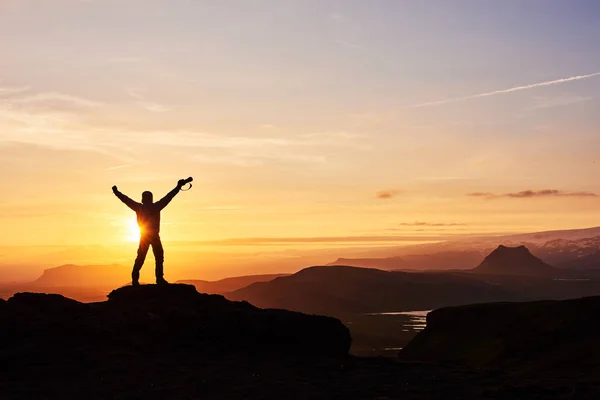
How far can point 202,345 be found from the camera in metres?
20.2

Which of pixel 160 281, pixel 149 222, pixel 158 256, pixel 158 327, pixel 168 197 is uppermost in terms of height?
pixel 168 197

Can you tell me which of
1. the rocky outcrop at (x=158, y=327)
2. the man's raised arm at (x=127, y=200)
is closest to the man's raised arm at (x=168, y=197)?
the man's raised arm at (x=127, y=200)

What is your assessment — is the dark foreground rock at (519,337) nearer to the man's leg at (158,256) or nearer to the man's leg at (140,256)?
the man's leg at (158,256)

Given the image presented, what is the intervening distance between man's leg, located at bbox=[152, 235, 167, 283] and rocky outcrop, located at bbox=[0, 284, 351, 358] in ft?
3.52

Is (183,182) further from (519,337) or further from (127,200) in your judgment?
(519,337)

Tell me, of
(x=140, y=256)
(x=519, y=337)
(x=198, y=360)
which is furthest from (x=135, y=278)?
(x=519, y=337)

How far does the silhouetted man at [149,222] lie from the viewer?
934 inches

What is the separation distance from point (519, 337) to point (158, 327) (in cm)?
1445

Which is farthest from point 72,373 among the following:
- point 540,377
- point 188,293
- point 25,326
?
point 540,377

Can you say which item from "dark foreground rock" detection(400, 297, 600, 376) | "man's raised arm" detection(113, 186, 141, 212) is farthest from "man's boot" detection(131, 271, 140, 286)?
"dark foreground rock" detection(400, 297, 600, 376)

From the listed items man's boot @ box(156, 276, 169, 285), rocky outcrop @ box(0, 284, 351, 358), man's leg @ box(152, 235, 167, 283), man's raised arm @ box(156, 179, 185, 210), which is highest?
man's raised arm @ box(156, 179, 185, 210)

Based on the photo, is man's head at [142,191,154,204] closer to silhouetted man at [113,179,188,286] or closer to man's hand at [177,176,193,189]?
silhouetted man at [113,179,188,286]

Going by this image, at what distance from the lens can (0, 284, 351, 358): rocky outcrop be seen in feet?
62.3

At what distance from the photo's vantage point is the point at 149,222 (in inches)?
934
